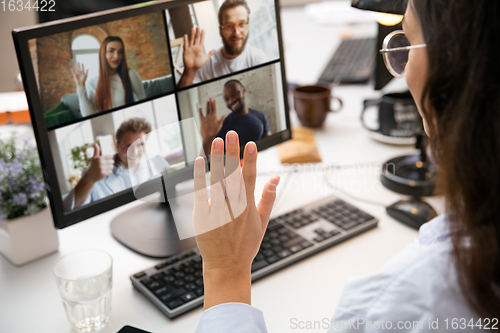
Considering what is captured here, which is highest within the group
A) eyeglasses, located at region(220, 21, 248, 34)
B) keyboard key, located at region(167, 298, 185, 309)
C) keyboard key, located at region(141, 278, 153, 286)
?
eyeglasses, located at region(220, 21, 248, 34)

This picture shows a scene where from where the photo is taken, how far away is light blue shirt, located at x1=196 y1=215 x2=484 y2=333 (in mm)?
435

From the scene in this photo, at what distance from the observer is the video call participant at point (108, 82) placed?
2.32ft

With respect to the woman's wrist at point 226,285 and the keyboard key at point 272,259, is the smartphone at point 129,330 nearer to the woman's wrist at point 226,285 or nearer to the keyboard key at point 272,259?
the woman's wrist at point 226,285

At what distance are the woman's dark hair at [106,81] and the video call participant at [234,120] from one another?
0.13m

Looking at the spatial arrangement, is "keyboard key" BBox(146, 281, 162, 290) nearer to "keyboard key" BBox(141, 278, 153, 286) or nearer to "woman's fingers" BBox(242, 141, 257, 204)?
"keyboard key" BBox(141, 278, 153, 286)

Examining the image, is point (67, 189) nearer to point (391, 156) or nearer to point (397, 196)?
point (397, 196)

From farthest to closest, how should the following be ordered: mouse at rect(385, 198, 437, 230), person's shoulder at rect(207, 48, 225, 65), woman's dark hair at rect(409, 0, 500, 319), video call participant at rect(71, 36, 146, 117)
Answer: mouse at rect(385, 198, 437, 230) → person's shoulder at rect(207, 48, 225, 65) → video call participant at rect(71, 36, 146, 117) → woman's dark hair at rect(409, 0, 500, 319)

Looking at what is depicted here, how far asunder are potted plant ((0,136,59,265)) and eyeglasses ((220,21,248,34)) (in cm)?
41

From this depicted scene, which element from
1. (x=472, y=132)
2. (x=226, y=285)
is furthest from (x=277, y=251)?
(x=472, y=132)

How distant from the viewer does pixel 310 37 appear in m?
2.32

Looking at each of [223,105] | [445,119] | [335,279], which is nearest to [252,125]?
[223,105]

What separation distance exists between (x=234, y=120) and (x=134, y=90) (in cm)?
19

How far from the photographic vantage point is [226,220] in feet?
2.06

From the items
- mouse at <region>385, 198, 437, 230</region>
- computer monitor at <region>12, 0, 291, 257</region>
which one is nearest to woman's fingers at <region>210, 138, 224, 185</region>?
computer monitor at <region>12, 0, 291, 257</region>
